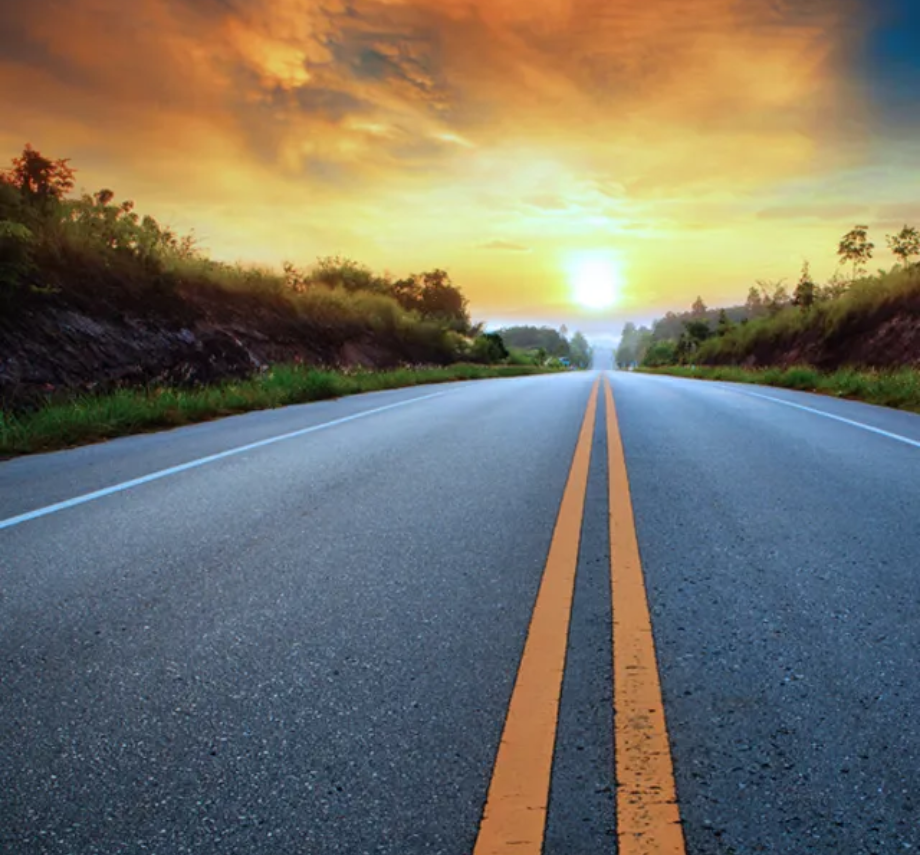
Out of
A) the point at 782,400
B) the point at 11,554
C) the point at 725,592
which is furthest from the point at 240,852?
the point at 782,400

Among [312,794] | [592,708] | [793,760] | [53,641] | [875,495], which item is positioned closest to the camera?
[312,794]

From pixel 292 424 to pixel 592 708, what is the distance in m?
8.24

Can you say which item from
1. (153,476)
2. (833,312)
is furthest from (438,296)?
(153,476)

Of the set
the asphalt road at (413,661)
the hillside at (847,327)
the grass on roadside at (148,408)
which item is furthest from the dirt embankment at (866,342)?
the asphalt road at (413,661)

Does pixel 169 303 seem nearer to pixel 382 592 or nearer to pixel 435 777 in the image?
pixel 382 592

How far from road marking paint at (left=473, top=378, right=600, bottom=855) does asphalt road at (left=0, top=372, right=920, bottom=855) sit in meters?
0.04

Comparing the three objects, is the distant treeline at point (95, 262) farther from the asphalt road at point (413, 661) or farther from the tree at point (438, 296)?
the tree at point (438, 296)

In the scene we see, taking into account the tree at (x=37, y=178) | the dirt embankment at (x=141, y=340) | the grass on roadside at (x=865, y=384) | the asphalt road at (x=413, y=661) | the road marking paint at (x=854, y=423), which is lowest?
the asphalt road at (x=413, y=661)

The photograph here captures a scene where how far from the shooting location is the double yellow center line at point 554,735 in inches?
65.2

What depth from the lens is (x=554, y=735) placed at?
2.05m

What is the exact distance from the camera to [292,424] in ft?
32.4

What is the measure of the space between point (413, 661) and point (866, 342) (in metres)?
25.2

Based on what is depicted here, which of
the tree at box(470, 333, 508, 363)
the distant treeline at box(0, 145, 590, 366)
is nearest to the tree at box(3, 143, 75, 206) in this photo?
the distant treeline at box(0, 145, 590, 366)

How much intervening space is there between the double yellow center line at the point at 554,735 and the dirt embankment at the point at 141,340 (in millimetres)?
9518
